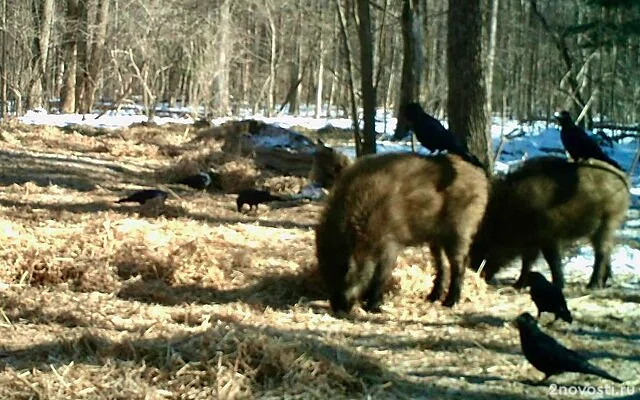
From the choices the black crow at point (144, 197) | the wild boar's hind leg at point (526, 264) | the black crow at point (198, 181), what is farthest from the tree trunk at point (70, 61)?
the wild boar's hind leg at point (526, 264)

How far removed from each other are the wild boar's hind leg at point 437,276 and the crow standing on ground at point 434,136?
0.92 meters

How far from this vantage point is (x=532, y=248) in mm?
8258

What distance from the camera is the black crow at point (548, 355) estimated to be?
497 cm

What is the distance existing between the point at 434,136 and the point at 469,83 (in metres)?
2.11

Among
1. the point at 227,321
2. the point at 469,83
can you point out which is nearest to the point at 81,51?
the point at 469,83

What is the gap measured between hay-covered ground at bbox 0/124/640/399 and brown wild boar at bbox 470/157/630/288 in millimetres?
363

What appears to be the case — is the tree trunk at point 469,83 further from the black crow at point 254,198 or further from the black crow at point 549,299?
the black crow at point 549,299

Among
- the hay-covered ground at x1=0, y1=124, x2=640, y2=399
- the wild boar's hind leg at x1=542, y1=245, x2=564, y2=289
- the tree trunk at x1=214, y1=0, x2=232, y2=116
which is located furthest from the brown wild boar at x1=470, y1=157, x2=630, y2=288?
the tree trunk at x1=214, y1=0, x2=232, y2=116

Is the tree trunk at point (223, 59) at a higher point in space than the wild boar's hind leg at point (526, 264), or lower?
higher

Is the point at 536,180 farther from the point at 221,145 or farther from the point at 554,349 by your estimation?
the point at 221,145

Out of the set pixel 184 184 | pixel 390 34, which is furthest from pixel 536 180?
pixel 390 34

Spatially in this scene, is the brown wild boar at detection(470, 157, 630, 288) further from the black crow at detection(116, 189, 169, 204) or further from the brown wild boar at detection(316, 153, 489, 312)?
the black crow at detection(116, 189, 169, 204)

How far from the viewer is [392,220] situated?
7.13 metres

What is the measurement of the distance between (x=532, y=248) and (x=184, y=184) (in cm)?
747
